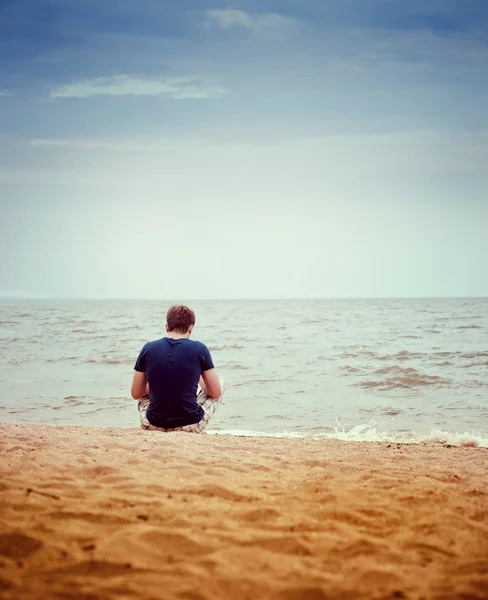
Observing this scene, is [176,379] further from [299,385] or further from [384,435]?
[299,385]

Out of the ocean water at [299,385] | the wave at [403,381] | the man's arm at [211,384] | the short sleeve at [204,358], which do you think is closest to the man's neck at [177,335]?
the short sleeve at [204,358]

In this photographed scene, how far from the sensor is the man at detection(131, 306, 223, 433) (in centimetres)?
538

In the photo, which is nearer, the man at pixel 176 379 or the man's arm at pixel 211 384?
the man at pixel 176 379

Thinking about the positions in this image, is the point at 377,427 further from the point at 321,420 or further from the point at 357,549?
the point at 357,549

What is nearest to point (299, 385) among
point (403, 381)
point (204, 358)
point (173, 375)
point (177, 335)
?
point (403, 381)

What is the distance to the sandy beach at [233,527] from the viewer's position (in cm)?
238

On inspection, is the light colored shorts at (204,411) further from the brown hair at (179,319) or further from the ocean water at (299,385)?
the ocean water at (299,385)

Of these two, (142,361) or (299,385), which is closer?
(142,361)

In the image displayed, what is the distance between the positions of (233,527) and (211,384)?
9.39ft

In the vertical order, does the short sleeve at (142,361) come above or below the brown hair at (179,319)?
below

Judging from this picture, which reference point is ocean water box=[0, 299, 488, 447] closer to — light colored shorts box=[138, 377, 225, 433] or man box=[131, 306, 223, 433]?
light colored shorts box=[138, 377, 225, 433]

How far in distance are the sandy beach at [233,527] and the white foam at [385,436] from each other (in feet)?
9.86

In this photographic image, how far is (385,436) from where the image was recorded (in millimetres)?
7820

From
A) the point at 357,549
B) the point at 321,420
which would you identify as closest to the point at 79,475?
the point at 357,549
